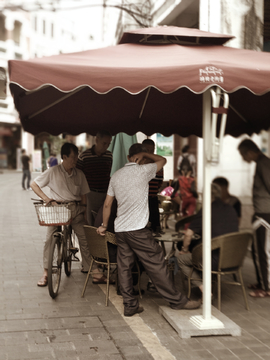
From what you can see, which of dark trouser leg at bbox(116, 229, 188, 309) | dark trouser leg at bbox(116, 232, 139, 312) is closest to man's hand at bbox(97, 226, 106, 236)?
dark trouser leg at bbox(116, 232, 139, 312)

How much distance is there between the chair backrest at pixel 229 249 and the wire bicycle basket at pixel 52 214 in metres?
1.63

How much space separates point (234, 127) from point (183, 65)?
3.86 metres

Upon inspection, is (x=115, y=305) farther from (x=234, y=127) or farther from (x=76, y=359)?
(x=234, y=127)

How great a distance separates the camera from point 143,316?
5020 millimetres

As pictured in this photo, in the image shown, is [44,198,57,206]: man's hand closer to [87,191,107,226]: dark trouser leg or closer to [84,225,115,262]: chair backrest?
[84,225,115,262]: chair backrest

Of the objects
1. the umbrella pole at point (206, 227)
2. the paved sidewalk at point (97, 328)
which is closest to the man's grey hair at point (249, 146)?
the umbrella pole at point (206, 227)

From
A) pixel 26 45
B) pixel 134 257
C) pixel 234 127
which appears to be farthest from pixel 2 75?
pixel 26 45

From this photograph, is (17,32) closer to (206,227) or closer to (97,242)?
(97,242)

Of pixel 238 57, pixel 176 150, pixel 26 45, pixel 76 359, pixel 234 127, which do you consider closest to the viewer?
pixel 76 359

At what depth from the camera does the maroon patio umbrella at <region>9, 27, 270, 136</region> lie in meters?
4.02

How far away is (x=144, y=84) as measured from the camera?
13.2 ft

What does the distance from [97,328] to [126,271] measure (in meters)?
0.71

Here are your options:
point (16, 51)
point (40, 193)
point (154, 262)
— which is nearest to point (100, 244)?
point (154, 262)

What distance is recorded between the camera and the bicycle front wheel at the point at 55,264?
545cm
